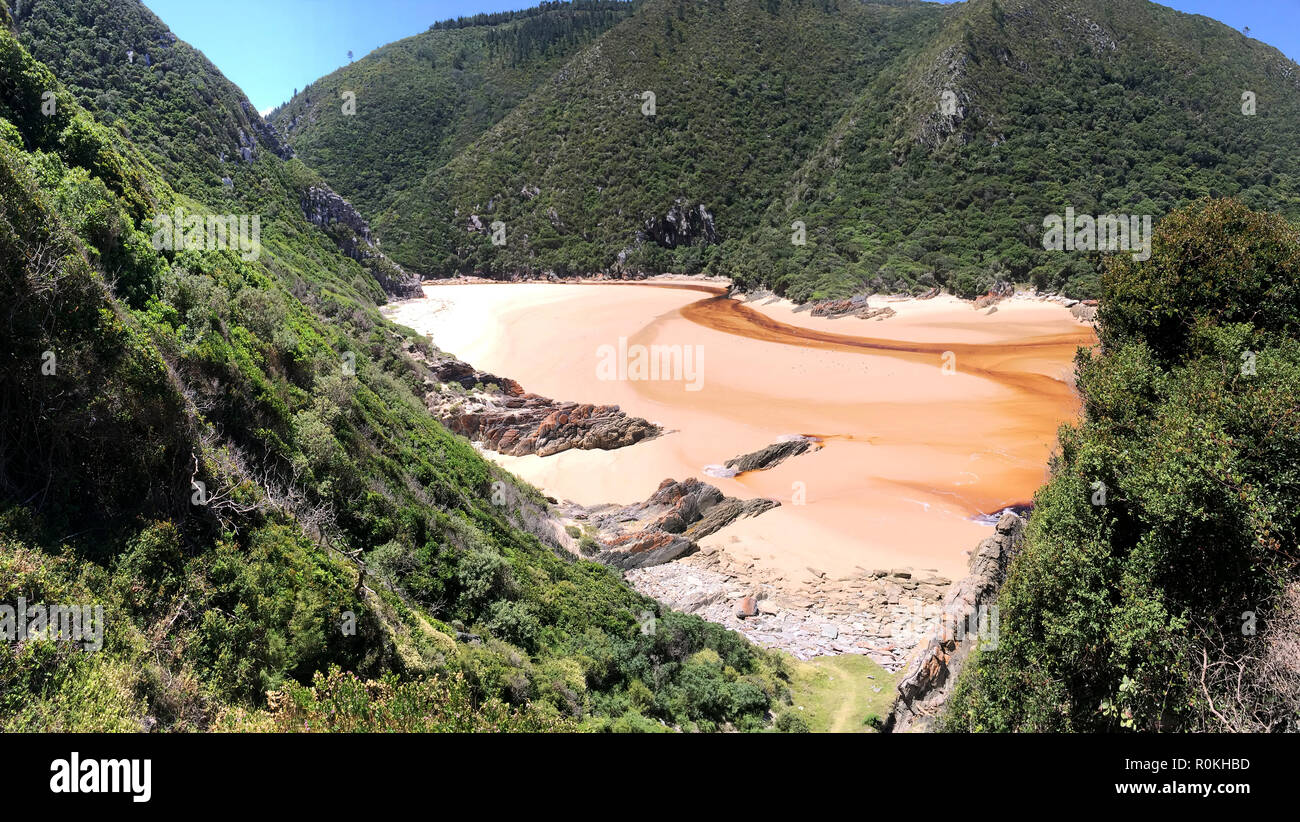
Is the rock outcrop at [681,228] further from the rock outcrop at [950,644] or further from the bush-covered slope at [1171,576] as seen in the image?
the bush-covered slope at [1171,576]

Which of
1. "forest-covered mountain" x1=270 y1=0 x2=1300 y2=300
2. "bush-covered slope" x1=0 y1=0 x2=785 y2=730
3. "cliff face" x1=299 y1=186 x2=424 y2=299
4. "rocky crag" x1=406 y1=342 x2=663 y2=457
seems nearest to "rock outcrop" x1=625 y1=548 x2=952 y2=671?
"bush-covered slope" x1=0 y1=0 x2=785 y2=730

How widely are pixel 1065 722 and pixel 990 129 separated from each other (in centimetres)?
6593

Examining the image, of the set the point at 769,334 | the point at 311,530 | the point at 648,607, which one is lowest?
the point at 648,607

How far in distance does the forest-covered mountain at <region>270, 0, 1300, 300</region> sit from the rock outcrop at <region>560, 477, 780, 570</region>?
36.8 m

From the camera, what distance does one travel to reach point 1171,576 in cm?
658

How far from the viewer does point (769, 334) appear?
142ft

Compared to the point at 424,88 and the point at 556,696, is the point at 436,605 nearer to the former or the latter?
the point at 556,696

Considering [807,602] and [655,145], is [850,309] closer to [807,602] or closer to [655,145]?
[807,602]

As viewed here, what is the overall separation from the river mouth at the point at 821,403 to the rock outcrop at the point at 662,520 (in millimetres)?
700

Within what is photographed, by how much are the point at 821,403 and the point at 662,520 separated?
14.5 metres

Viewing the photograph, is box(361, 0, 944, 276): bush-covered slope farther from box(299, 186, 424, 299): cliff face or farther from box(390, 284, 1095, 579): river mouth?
box(390, 284, 1095, 579): river mouth

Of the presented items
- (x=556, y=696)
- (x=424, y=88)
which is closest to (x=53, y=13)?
(x=556, y=696)

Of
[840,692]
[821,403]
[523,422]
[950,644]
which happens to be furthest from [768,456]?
[950,644]

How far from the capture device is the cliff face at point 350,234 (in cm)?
3962
